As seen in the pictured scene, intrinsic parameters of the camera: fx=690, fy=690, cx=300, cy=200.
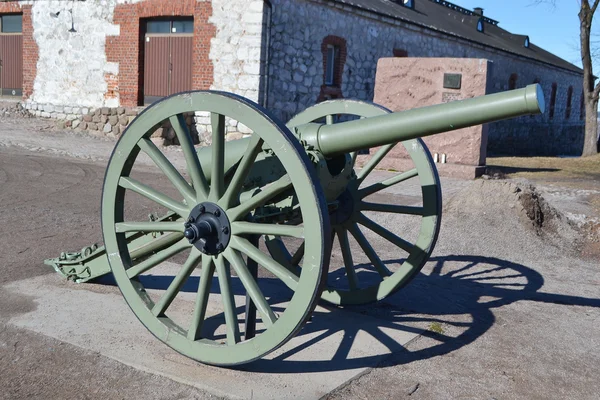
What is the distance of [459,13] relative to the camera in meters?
29.0

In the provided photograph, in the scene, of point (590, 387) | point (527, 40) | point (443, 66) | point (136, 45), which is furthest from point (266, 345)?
point (527, 40)

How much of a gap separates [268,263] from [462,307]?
7.13 feet

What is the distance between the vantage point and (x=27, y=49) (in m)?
18.1

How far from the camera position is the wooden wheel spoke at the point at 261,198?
329 centimetres

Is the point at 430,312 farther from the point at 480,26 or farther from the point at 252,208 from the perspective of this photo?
the point at 480,26

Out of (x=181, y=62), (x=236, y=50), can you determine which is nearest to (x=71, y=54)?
(x=181, y=62)

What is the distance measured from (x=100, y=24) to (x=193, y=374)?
14.8m

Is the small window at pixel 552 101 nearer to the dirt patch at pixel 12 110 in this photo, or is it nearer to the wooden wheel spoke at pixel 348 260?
the dirt patch at pixel 12 110

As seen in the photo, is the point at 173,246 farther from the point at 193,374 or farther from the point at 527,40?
the point at 527,40

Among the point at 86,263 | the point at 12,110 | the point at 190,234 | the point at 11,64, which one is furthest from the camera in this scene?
the point at 11,64

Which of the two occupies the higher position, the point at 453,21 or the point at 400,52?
the point at 453,21

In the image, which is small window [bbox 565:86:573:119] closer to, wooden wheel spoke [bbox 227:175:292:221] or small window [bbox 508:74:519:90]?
small window [bbox 508:74:519:90]

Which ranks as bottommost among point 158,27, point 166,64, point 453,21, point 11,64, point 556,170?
point 556,170

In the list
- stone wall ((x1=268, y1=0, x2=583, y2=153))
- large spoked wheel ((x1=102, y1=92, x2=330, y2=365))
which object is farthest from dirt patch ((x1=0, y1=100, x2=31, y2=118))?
large spoked wheel ((x1=102, y1=92, x2=330, y2=365))
